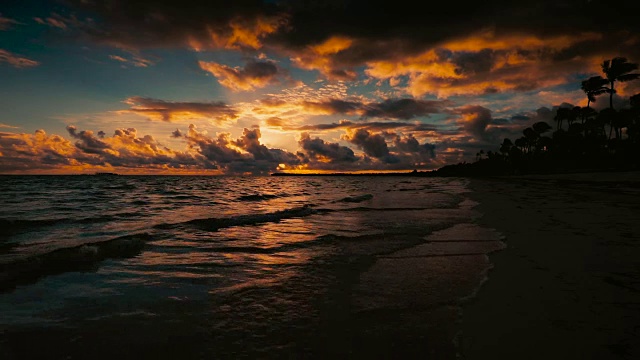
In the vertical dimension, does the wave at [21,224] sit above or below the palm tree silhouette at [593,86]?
below

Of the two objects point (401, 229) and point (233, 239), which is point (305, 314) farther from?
point (401, 229)

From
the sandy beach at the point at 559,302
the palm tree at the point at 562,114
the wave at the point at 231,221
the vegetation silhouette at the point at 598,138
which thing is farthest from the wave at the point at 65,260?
the palm tree at the point at 562,114

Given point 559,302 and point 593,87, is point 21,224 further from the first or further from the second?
point 593,87

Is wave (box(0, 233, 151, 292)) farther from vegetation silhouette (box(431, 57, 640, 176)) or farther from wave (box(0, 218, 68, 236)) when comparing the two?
vegetation silhouette (box(431, 57, 640, 176))

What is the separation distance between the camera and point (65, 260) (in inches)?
306

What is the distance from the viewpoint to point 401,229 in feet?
38.8

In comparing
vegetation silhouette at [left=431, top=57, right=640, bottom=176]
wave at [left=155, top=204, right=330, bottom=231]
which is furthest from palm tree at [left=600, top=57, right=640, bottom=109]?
wave at [left=155, top=204, right=330, bottom=231]

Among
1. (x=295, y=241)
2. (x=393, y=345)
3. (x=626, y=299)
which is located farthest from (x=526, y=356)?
(x=295, y=241)

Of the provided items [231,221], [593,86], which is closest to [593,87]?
[593,86]

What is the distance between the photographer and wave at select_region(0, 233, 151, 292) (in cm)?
641

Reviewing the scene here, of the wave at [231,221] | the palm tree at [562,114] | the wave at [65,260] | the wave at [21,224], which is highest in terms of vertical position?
the palm tree at [562,114]

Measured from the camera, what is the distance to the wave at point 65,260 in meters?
6.41

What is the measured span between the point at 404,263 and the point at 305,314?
3.21 m

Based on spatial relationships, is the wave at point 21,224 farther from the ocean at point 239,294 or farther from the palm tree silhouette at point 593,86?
the palm tree silhouette at point 593,86
